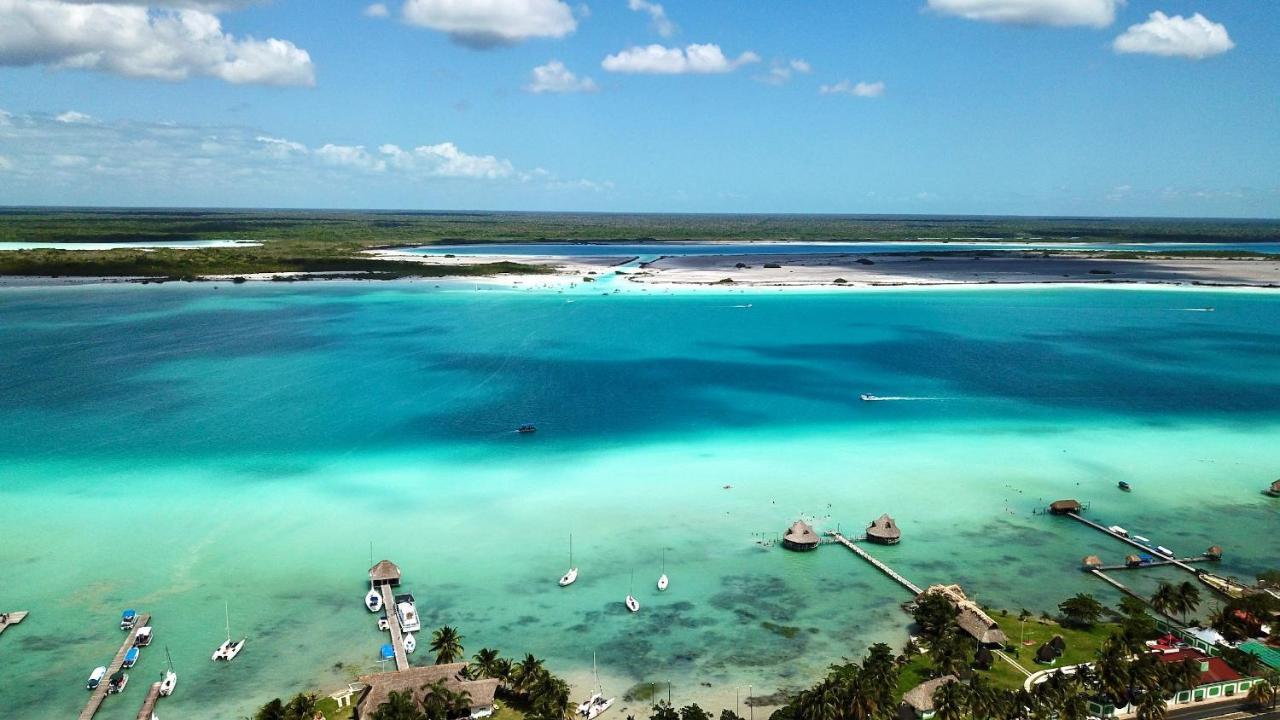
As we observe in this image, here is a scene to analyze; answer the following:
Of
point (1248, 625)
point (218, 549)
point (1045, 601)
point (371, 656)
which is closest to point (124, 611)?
point (218, 549)

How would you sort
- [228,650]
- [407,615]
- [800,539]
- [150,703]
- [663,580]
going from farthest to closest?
1. [800,539]
2. [663,580]
3. [407,615]
4. [228,650]
5. [150,703]

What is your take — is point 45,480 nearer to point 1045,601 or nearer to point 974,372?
point 1045,601

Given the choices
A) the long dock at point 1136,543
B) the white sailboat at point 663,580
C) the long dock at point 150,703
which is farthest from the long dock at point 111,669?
the long dock at point 1136,543

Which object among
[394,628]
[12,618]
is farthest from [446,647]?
[12,618]

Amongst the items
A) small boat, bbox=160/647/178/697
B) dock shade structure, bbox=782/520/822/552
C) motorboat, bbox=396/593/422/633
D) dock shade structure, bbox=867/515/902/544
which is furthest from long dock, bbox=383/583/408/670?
dock shade structure, bbox=867/515/902/544

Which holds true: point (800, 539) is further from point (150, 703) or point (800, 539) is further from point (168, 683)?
point (150, 703)

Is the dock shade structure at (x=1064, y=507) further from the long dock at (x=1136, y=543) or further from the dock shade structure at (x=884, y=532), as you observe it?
the dock shade structure at (x=884, y=532)
